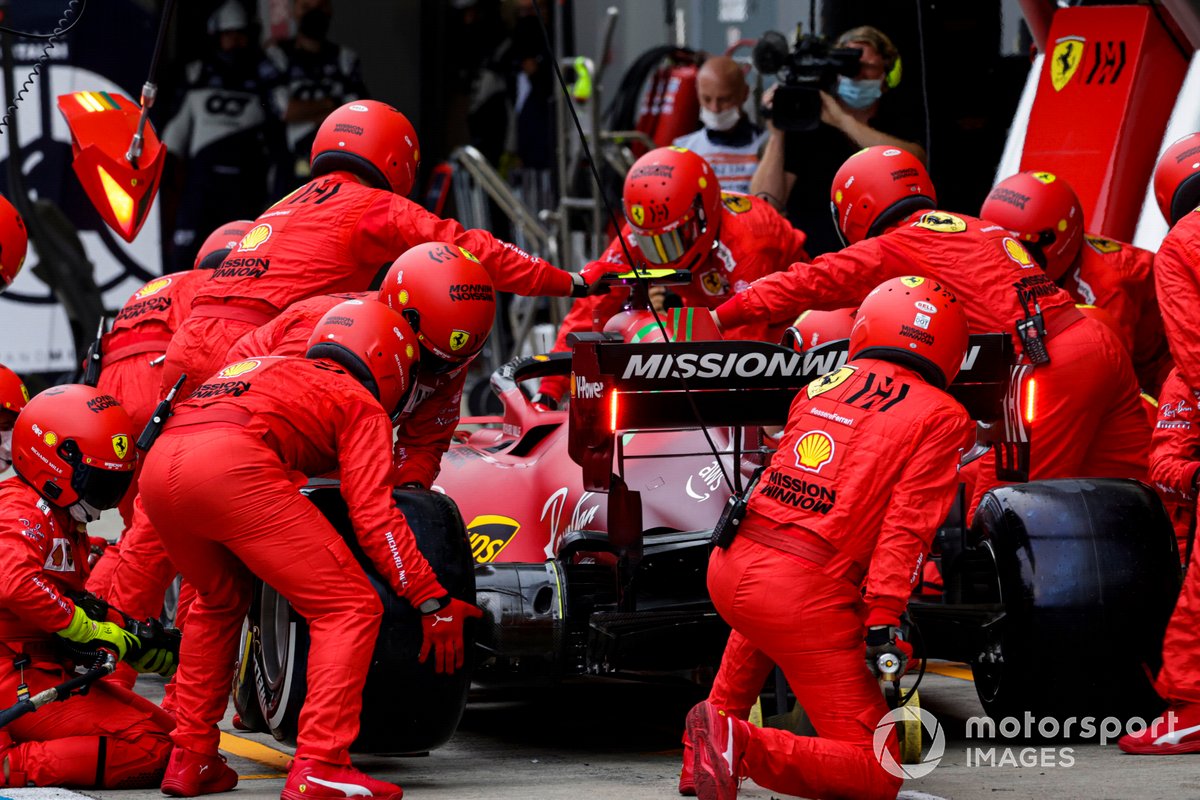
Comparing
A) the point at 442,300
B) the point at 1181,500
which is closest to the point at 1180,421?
the point at 1181,500

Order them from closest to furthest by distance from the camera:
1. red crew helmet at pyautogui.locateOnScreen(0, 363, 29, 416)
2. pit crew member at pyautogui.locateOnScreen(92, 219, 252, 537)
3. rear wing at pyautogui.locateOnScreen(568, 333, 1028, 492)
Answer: rear wing at pyautogui.locateOnScreen(568, 333, 1028, 492) < red crew helmet at pyautogui.locateOnScreen(0, 363, 29, 416) < pit crew member at pyautogui.locateOnScreen(92, 219, 252, 537)

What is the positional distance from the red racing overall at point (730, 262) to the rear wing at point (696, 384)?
2.37m

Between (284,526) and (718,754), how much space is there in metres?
1.44

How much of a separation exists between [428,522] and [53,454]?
4.06 ft

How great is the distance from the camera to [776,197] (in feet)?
35.2

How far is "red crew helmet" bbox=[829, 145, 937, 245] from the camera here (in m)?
7.54

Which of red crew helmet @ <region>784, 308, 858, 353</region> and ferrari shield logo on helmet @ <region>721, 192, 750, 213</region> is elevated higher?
ferrari shield logo on helmet @ <region>721, 192, 750, 213</region>

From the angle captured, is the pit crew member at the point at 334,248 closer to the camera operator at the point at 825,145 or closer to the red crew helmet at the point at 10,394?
the red crew helmet at the point at 10,394

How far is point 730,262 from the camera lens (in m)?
8.76

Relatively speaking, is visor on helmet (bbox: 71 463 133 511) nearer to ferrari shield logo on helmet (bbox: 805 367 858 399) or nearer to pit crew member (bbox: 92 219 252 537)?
pit crew member (bbox: 92 219 252 537)

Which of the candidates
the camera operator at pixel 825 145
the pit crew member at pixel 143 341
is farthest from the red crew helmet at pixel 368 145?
the camera operator at pixel 825 145

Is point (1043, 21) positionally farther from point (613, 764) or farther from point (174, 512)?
point (174, 512)

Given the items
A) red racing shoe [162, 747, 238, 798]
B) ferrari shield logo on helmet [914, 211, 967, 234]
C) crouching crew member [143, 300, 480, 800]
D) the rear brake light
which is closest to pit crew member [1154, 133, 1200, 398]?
ferrari shield logo on helmet [914, 211, 967, 234]

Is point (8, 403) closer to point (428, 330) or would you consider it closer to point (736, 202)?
point (428, 330)
